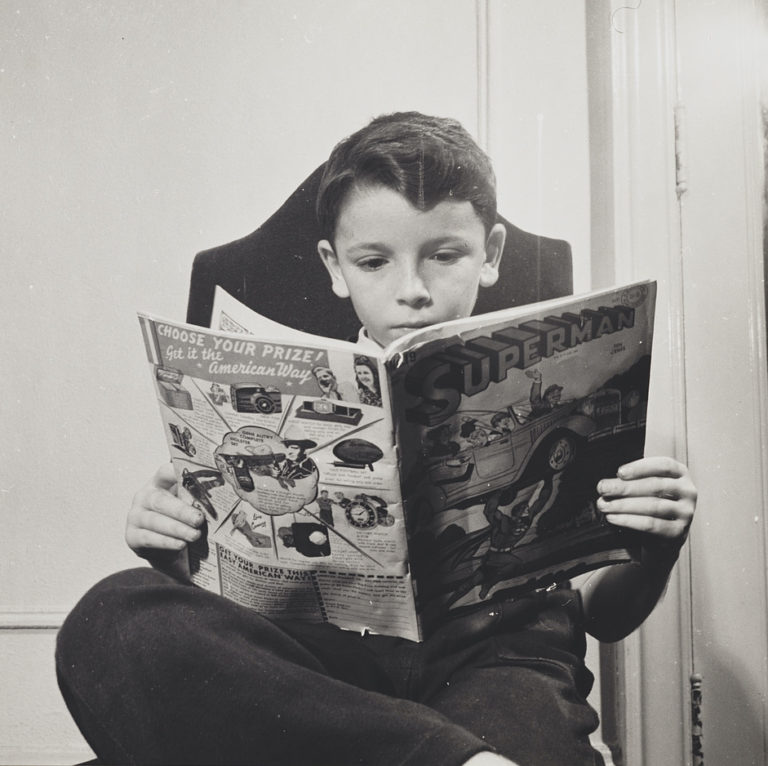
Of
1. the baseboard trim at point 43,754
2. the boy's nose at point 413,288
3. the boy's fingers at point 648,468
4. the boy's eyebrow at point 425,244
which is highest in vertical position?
the boy's eyebrow at point 425,244

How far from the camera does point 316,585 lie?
22.6 inches

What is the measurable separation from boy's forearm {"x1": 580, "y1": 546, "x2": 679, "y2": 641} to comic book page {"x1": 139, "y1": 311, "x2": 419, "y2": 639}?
0.77 ft

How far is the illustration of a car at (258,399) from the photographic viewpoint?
0.55m

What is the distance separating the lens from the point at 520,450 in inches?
22.5

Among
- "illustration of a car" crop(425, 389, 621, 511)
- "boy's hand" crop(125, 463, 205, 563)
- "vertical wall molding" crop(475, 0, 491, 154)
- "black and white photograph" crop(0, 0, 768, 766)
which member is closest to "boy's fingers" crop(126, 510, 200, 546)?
"boy's hand" crop(125, 463, 205, 563)

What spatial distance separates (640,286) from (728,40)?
0.48 meters

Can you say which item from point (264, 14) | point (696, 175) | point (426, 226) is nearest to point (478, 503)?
point (426, 226)

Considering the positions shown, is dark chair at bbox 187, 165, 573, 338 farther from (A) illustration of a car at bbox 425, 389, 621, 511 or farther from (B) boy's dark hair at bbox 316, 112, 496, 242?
(A) illustration of a car at bbox 425, 389, 621, 511

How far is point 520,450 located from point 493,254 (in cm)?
33

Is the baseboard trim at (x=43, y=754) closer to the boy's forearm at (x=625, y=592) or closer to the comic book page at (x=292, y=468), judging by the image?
the comic book page at (x=292, y=468)

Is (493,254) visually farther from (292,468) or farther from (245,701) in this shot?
(245,701)

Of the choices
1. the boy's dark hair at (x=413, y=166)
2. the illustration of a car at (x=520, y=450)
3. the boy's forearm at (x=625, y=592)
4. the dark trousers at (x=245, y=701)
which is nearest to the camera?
the dark trousers at (x=245, y=701)

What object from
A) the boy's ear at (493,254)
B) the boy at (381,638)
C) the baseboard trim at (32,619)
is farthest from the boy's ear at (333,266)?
the baseboard trim at (32,619)

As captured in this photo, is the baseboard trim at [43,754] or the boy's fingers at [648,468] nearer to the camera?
the boy's fingers at [648,468]
